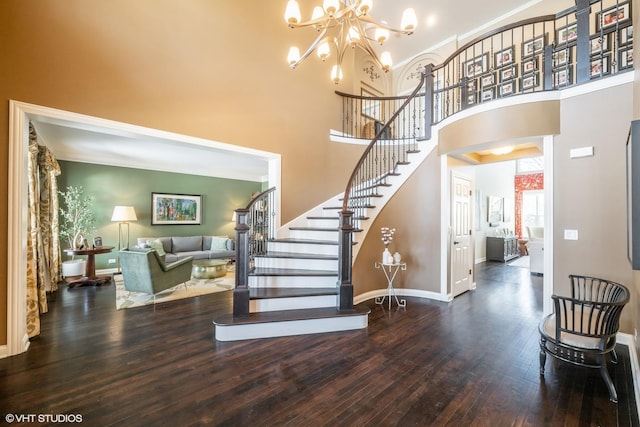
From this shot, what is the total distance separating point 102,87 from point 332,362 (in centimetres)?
387

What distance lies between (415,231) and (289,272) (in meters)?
2.26

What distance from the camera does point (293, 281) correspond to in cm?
366

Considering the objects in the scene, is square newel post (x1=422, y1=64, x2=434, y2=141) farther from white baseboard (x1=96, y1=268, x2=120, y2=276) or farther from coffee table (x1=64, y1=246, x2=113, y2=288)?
white baseboard (x1=96, y1=268, x2=120, y2=276)

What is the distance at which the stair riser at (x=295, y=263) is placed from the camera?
386cm

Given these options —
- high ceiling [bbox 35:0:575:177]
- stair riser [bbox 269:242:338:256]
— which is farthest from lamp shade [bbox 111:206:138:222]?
stair riser [bbox 269:242:338:256]

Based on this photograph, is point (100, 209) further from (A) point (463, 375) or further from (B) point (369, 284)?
(A) point (463, 375)

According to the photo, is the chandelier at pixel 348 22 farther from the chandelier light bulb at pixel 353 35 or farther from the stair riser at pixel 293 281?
the stair riser at pixel 293 281

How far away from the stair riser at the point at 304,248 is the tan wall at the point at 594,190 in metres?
2.83

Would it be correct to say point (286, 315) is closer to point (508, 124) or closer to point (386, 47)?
point (508, 124)

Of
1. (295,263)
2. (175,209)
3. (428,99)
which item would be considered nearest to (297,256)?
Answer: (295,263)

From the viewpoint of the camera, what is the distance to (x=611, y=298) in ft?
8.41

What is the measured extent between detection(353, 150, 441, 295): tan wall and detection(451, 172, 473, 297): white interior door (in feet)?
0.98

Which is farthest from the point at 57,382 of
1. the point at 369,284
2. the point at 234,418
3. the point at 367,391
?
the point at 369,284

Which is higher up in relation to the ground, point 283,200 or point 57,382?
point 283,200
